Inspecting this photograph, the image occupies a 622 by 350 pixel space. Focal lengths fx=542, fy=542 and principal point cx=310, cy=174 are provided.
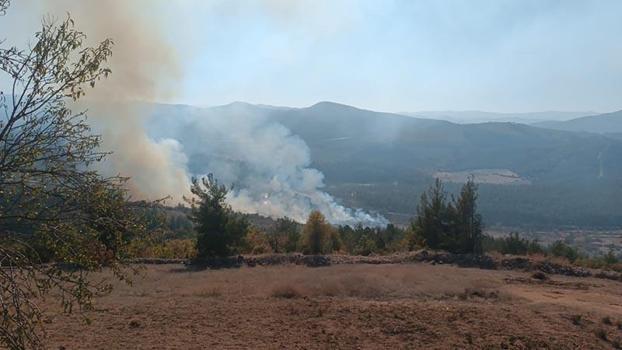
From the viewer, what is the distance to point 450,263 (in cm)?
2197

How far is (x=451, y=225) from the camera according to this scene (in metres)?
27.1

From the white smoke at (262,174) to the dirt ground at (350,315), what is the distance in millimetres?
77751

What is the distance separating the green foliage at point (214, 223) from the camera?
24.6 meters

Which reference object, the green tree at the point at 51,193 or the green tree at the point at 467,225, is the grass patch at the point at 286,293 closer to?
the green tree at the point at 51,193

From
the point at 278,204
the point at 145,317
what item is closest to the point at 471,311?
the point at 145,317

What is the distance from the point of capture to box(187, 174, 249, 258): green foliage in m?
24.6

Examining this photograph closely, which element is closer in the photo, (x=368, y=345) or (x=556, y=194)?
(x=368, y=345)

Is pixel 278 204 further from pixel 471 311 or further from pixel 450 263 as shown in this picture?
pixel 471 311

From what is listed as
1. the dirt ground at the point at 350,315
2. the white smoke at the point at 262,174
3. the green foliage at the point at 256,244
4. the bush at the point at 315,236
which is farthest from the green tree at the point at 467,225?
the white smoke at the point at 262,174

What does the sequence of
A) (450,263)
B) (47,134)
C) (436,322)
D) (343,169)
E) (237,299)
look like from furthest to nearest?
1. (343,169)
2. (450,263)
3. (237,299)
4. (436,322)
5. (47,134)

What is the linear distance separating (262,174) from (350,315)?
128527 mm

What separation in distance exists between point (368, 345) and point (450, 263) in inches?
475

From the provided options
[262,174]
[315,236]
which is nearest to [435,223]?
[315,236]

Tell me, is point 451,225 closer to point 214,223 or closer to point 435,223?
point 435,223
